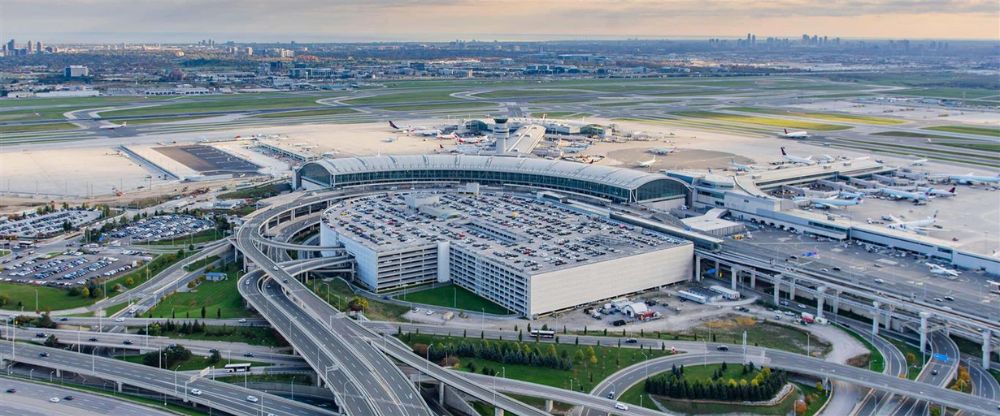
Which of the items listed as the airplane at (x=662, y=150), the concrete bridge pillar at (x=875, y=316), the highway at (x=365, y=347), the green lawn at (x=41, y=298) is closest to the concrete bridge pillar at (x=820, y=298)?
the concrete bridge pillar at (x=875, y=316)

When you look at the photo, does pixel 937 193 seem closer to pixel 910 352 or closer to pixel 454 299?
pixel 910 352

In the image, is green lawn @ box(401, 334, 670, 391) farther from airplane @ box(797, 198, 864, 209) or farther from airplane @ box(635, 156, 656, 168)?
airplane @ box(635, 156, 656, 168)

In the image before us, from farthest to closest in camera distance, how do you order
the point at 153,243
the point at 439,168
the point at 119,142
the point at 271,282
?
the point at 119,142
the point at 439,168
the point at 153,243
the point at 271,282

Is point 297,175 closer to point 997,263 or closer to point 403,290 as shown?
point 403,290

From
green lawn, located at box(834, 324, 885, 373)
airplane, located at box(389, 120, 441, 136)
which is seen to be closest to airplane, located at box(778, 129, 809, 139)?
airplane, located at box(389, 120, 441, 136)

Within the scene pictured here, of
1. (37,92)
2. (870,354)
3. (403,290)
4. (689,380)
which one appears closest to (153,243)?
(403,290)

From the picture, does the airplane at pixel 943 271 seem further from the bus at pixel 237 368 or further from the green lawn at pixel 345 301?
the bus at pixel 237 368

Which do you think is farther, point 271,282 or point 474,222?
point 474,222
